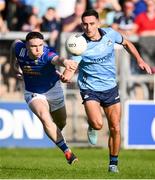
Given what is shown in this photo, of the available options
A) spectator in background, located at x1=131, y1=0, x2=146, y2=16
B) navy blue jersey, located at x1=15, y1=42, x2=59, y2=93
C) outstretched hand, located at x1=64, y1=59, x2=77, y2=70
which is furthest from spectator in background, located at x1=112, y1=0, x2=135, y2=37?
outstretched hand, located at x1=64, y1=59, x2=77, y2=70

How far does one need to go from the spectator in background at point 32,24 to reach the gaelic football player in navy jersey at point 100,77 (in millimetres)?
7756

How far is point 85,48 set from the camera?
13.6 meters

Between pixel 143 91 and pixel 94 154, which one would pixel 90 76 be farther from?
pixel 143 91

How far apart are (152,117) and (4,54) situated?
4150mm

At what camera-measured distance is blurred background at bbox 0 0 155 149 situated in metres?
20.5

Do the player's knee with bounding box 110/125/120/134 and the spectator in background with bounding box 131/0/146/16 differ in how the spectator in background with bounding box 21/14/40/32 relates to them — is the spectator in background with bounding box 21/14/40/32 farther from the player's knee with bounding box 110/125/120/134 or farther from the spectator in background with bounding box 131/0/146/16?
the player's knee with bounding box 110/125/120/134

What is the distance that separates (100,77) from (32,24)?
318 inches

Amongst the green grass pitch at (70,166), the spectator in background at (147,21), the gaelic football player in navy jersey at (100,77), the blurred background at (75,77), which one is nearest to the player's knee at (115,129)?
the gaelic football player in navy jersey at (100,77)

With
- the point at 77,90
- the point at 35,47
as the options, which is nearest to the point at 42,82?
the point at 35,47

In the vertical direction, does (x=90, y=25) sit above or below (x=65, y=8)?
above

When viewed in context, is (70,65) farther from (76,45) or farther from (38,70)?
(38,70)

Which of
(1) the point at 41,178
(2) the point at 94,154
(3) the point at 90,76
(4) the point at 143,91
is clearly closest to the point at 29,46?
(3) the point at 90,76

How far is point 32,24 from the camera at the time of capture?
2212 cm

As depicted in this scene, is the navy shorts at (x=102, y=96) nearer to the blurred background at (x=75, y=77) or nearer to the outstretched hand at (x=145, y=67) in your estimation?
the outstretched hand at (x=145, y=67)
